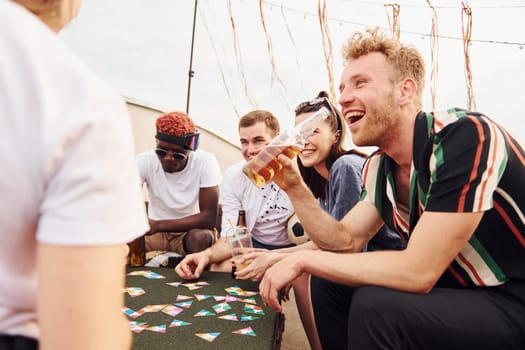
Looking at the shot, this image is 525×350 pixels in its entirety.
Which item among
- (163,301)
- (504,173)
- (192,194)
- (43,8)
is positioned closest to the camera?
(43,8)

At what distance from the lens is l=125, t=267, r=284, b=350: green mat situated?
52.1 inches

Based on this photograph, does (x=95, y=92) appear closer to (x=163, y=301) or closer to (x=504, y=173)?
(x=504, y=173)

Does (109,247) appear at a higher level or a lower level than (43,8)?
lower

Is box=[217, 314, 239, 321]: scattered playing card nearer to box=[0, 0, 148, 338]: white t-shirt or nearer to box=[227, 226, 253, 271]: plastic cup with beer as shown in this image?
box=[227, 226, 253, 271]: plastic cup with beer

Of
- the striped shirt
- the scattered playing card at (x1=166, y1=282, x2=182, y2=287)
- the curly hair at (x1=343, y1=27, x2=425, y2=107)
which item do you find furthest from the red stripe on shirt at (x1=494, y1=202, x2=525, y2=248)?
the scattered playing card at (x1=166, y1=282, x2=182, y2=287)

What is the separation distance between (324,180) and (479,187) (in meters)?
1.59

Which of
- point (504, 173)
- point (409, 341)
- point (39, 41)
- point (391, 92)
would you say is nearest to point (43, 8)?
point (39, 41)

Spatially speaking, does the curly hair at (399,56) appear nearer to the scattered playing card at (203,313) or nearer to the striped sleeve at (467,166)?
the striped sleeve at (467,166)

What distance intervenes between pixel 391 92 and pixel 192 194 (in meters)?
2.32

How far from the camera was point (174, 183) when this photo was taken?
3.58 meters

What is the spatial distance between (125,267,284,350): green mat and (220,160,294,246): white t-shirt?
0.87 meters

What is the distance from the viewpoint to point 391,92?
5.85 feet

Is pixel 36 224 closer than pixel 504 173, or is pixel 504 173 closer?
pixel 36 224

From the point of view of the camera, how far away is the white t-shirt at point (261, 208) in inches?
116
